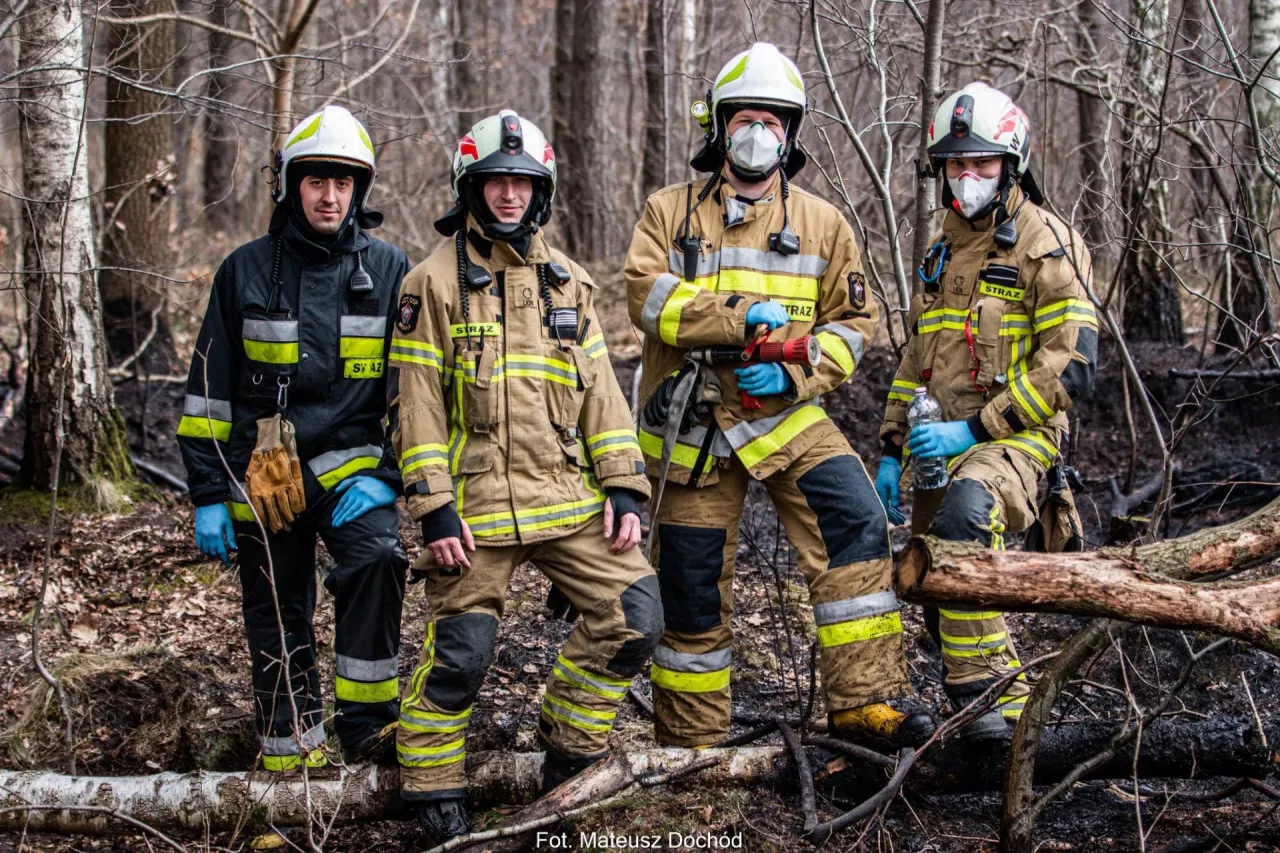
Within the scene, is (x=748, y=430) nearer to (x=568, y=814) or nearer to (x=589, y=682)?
(x=589, y=682)

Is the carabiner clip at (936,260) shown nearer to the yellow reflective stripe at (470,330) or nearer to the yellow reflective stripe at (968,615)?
the yellow reflective stripe at (968,615)

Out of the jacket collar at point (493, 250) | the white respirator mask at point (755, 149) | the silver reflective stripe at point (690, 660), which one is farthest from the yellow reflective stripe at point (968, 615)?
the jacket collar at point (493, 250)

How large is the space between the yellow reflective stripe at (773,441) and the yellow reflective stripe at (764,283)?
0.44 meters

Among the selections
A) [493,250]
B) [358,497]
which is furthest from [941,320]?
[358,497]

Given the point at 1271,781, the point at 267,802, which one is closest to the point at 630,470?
the point at 267,802

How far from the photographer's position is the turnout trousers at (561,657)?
150 inches

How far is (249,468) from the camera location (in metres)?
4.14

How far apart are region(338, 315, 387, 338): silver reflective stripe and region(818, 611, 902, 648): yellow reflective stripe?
1.93 meters

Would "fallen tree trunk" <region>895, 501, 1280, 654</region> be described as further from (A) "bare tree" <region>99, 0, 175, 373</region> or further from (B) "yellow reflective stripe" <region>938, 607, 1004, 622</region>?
(A) "bare tree" <region>99, 0, 175, 373</region>

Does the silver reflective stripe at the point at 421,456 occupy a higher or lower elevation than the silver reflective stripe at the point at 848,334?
lower

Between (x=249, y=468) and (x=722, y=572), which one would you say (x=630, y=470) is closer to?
(x=722, y=572)

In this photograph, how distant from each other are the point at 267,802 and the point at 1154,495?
5.14 metres

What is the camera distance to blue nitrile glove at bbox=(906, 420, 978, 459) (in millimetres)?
4266

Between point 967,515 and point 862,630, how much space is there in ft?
1.72
